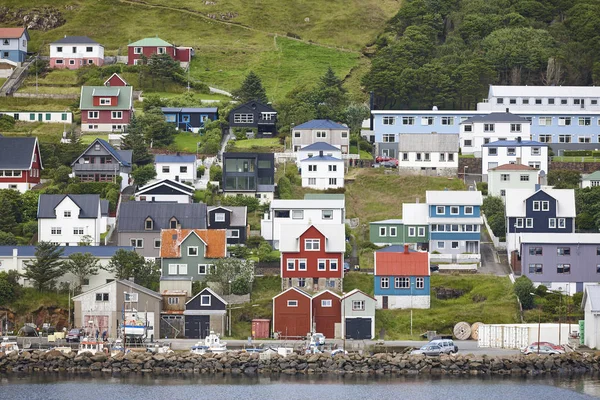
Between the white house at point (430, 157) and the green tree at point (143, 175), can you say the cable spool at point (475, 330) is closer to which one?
the white house at point (430, 157)

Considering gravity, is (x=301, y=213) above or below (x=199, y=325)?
above

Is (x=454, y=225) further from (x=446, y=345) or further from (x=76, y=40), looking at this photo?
(x=76, y=40)

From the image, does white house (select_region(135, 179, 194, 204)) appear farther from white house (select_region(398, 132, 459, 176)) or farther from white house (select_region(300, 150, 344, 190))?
white house (select_region(398, 132, 459, 176))

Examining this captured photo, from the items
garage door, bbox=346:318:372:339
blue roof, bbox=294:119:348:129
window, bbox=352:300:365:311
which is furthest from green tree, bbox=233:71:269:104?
garage door, bbox=346:318:372:339

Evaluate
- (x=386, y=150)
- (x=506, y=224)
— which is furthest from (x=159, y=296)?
(x=386, y=150)

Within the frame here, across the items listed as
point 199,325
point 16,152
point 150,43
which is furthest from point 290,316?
point 150,43
